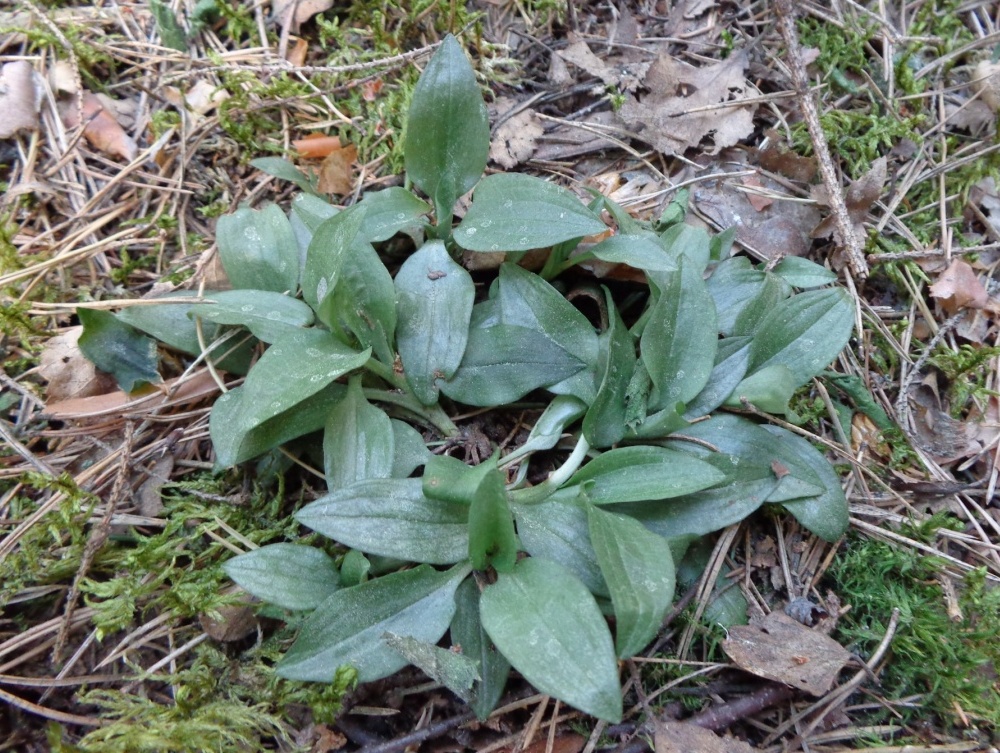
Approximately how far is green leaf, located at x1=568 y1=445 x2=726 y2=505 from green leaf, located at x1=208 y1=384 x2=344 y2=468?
0.65 m

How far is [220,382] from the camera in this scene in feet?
5.49

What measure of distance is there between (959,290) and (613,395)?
1173mm

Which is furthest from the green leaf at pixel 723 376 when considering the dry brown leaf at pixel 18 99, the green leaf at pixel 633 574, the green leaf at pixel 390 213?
the dry brown leaf at pixel 18 99

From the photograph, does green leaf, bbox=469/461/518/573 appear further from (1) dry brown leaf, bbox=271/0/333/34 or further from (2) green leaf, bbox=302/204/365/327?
(1) dry brown leaf, bbox=271/0/333/34

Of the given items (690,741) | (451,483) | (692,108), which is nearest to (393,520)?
(451,483)

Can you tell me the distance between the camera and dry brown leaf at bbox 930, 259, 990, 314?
73.2 inches

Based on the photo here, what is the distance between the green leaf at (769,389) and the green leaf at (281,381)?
92 cm

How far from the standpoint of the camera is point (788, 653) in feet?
4.52

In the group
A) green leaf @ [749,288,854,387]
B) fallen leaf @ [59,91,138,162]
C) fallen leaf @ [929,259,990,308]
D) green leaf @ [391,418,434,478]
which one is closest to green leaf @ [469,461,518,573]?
green leaf @ [391,418,434,478]

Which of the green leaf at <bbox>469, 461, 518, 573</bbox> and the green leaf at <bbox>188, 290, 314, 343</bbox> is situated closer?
the green leaf at <bbox>469, 461, 518, 573</bbox>

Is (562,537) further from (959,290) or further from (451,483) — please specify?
(959,290)

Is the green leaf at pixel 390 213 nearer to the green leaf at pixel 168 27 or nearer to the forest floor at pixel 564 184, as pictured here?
the forest floor at pixel 564 184

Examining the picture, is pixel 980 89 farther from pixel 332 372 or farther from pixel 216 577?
pixel 216 577

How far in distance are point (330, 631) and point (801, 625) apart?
42.1 inches
